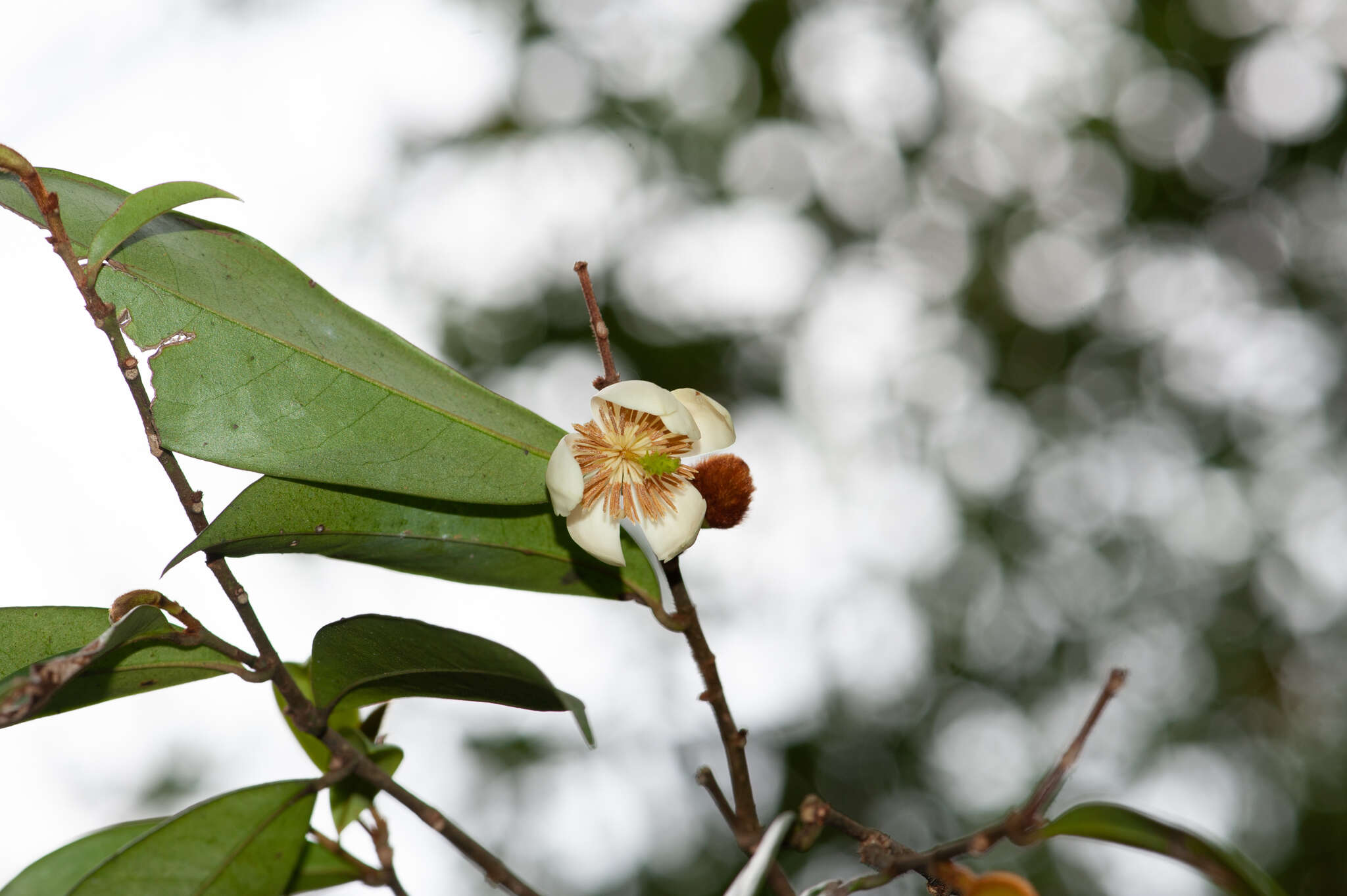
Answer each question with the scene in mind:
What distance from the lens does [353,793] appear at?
799 mm

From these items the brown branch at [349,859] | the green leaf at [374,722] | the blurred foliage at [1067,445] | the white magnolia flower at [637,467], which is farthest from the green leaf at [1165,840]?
the blurred foliage at [1067,445]

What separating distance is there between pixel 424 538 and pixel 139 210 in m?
0.30

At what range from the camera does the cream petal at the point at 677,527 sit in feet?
2.45

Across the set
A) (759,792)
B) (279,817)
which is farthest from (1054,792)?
(759,792)

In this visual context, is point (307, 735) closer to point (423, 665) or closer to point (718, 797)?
point (423, 665)

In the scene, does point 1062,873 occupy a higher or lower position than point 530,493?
higher

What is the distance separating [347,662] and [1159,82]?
555 centimetres

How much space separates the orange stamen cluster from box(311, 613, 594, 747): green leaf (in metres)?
0.15

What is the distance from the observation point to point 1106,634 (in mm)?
5223

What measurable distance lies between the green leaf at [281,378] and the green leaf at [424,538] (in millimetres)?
42

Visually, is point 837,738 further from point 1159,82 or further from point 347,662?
point 347,662

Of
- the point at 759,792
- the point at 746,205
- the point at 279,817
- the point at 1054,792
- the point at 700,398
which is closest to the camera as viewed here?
the point at 1054,792

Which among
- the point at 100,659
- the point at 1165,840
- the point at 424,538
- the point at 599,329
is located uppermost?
the point at 599,329

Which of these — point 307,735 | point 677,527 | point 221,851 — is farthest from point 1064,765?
point 307,735
